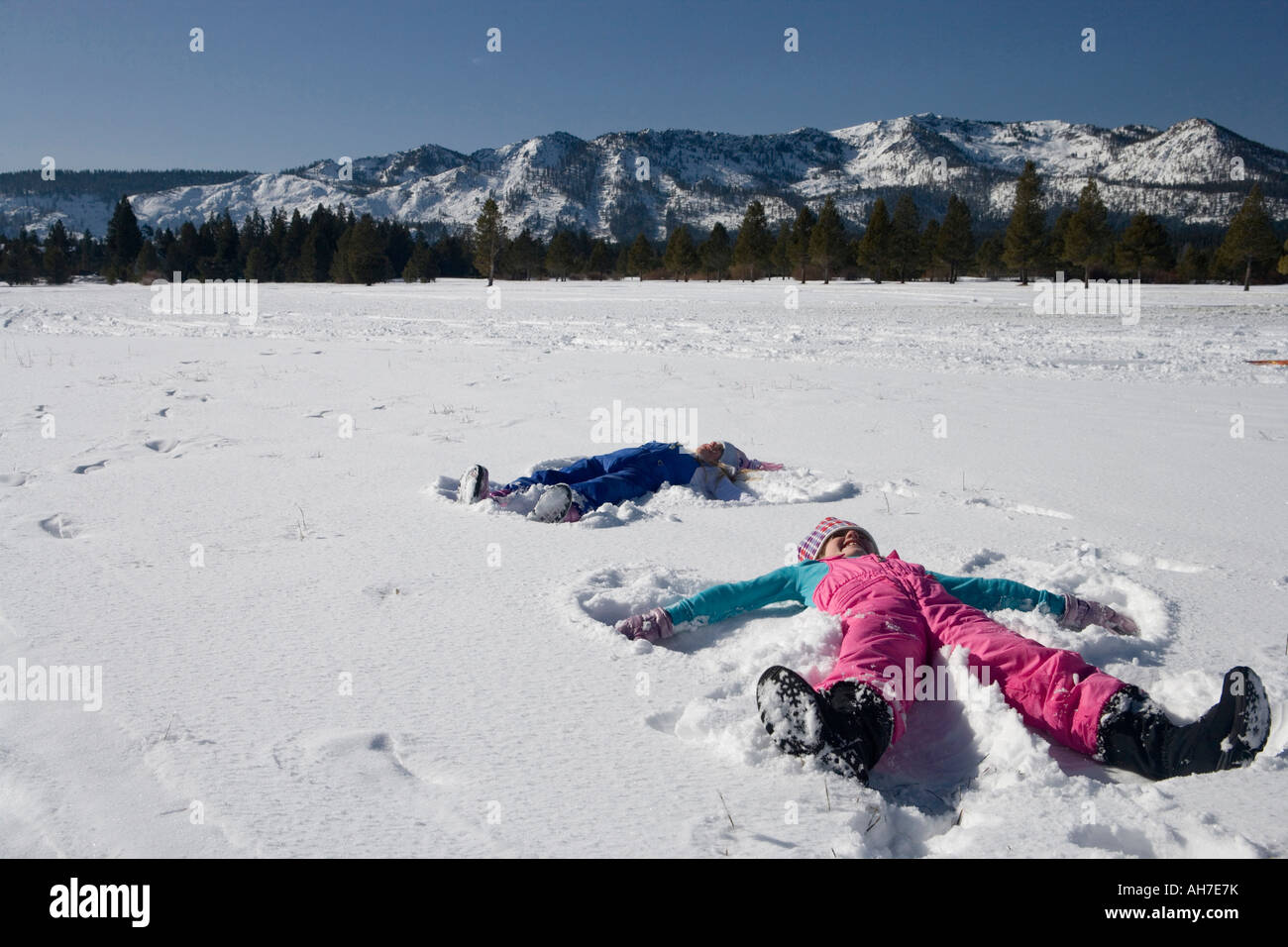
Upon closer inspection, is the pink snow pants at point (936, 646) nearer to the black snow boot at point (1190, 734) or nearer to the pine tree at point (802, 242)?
the black snow boot at point (1190, 734)

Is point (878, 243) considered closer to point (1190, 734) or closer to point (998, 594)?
point (998, 594)

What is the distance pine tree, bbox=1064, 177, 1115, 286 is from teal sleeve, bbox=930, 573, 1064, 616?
176 feet

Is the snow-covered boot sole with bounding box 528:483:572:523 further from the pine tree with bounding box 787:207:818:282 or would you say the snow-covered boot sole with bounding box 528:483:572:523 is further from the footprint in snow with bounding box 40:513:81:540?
the pine tree with bounding box 787:207:818:282

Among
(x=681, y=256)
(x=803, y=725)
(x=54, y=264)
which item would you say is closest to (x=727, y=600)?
(x=803, y=725)

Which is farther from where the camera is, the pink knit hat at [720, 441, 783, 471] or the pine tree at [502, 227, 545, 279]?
the pine tree at [502, 227, 545, 279]

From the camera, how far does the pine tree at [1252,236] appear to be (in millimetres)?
45344

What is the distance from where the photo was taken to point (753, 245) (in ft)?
198

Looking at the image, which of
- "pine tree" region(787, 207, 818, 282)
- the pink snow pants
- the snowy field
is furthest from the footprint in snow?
"pine tree" region(787, 207, 818, 282)

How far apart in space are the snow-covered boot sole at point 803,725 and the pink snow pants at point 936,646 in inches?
10.1

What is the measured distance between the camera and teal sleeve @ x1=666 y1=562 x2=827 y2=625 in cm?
316

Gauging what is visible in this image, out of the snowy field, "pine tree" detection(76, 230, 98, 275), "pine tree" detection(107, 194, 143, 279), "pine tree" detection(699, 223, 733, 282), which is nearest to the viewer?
the snowy field

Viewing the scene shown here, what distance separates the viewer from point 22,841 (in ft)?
5.69

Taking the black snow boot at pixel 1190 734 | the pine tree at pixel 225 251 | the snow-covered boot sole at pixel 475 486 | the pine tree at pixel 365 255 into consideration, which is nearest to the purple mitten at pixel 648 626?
the black snow boot at pixel 1190 734

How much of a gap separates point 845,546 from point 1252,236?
57.8 metres
